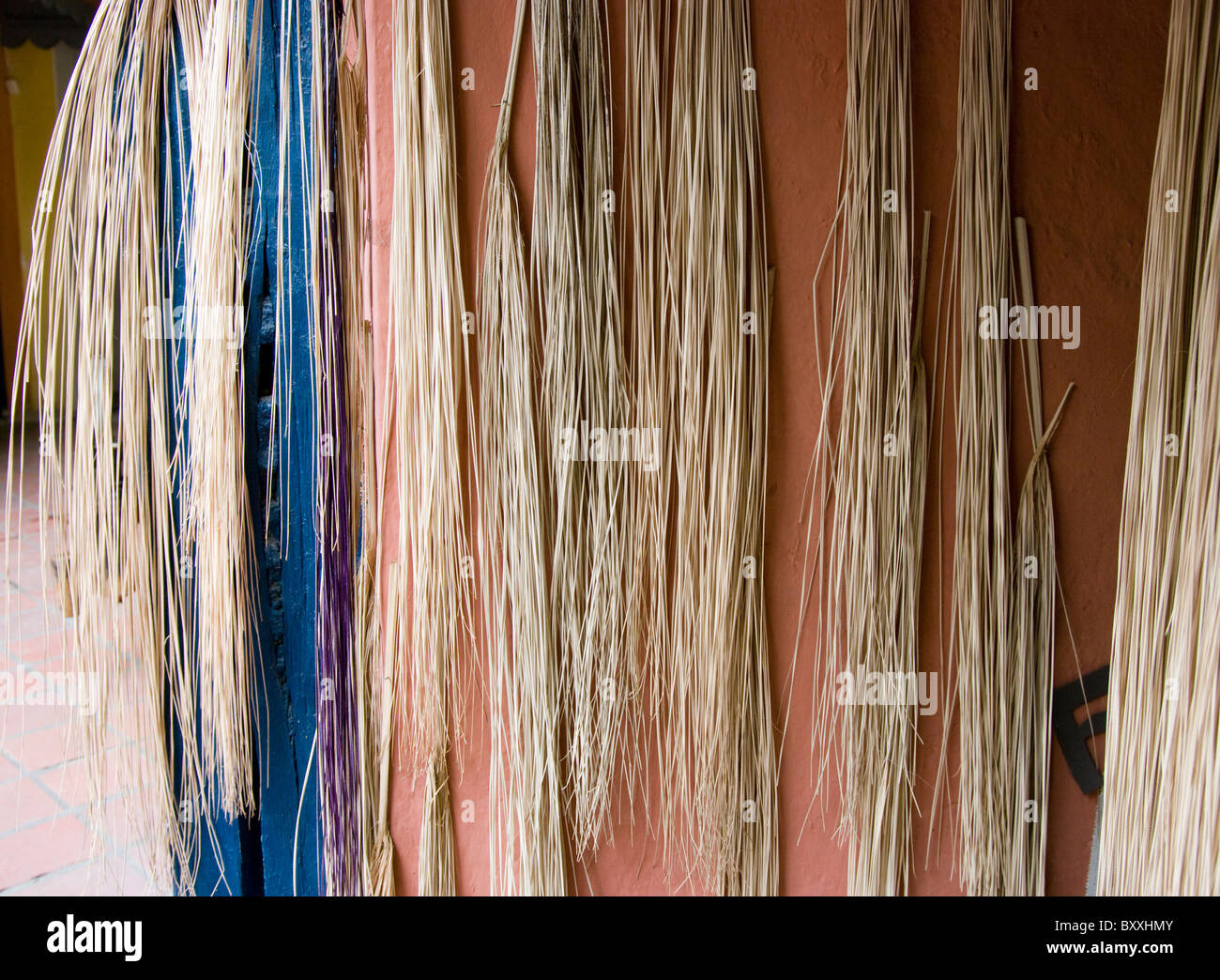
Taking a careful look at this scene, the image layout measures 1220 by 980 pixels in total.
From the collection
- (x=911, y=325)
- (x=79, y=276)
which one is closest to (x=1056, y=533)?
(x=911, y=325)

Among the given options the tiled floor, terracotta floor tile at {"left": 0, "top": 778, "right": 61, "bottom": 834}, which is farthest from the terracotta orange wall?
terracotta floor tile at {"left": 0, "top": 778, "right": 61, "bottom": 834}

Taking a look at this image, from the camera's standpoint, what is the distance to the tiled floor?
1.01 metres

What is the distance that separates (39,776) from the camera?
41.2 inches

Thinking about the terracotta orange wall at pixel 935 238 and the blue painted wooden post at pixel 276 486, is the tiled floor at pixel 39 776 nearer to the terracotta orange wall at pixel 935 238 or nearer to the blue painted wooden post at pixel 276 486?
the blue painted wooden post at pixel 276 486

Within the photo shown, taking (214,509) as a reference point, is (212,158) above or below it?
above

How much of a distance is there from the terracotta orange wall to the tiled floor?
53 centimetres

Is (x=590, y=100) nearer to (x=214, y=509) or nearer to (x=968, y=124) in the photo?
(x=968, y=124)

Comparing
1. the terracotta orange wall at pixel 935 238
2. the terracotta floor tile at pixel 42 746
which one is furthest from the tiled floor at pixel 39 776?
the terracotta orange wall at pixel 935 238

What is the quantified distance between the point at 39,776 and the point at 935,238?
1.61 m

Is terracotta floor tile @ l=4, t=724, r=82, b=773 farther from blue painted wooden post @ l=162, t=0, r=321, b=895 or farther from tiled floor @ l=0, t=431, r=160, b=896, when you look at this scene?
blue painted wooden post @ l=162, t=0, r=321, b=895

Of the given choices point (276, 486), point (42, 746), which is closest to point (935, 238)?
point (276, 486)

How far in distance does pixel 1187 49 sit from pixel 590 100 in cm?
77
